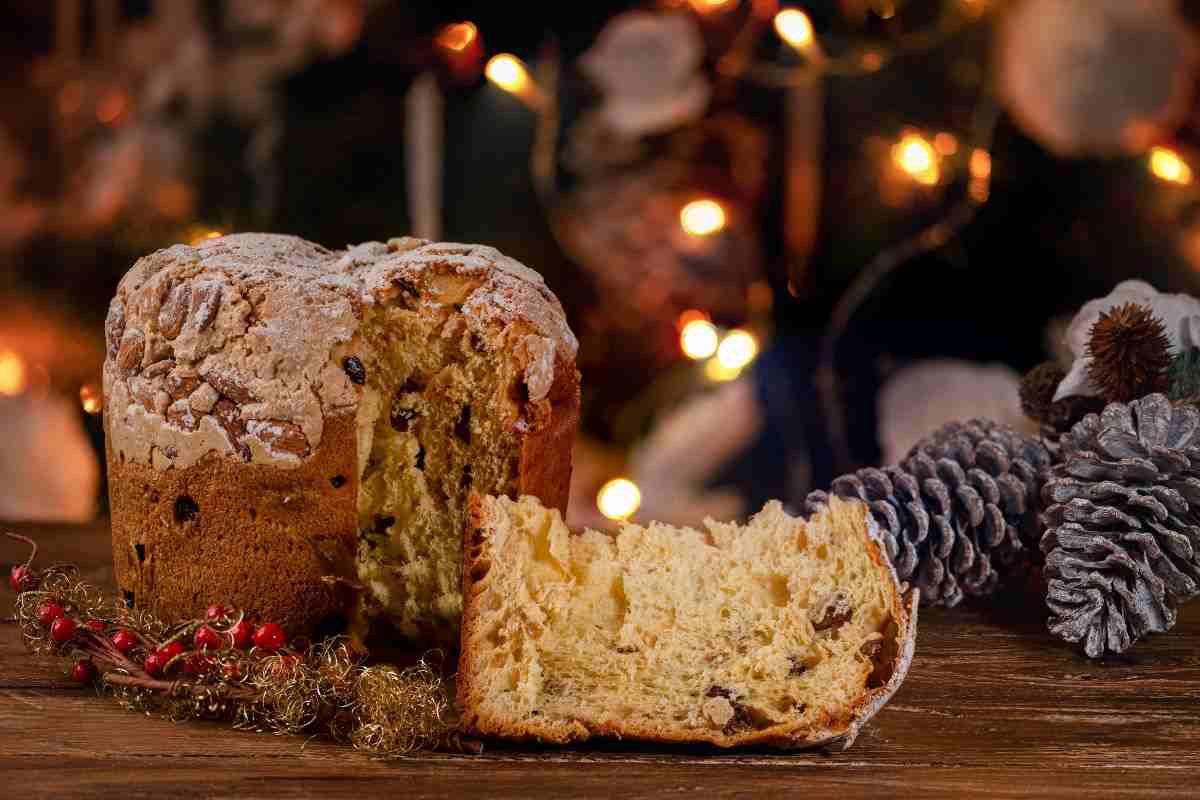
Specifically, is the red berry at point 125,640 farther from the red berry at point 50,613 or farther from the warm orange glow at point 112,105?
the warm orange glow at point 112,105

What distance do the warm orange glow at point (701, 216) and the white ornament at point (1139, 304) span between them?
1.00m

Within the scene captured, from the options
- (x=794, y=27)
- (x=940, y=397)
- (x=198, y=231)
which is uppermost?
(x=794, y=27)

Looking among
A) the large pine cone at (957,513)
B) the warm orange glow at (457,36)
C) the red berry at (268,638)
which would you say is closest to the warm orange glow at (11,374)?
the warm orange glow at (457,36)

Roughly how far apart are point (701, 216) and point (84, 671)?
176 cm

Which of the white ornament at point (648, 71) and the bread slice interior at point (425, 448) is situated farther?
the white ornament at point (648, 71)

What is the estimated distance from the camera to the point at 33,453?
309cm

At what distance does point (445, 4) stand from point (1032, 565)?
1789mm

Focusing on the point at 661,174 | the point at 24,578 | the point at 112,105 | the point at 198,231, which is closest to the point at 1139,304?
the point at 661,174

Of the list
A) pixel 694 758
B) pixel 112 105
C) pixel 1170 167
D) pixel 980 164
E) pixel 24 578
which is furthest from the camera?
pixel 112 105

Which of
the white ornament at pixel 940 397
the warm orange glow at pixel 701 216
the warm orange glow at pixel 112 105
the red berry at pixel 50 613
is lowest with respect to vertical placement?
the red berry at pixel 50 613

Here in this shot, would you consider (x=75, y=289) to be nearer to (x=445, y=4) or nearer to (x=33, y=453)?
(x=33, y=453)

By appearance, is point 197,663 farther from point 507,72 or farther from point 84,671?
point 507,72

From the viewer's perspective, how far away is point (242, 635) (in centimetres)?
164

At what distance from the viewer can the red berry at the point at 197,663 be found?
5.23ft
